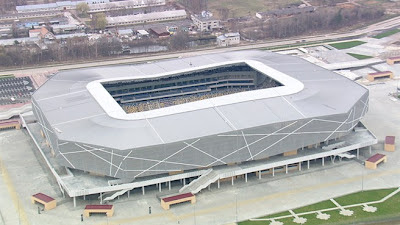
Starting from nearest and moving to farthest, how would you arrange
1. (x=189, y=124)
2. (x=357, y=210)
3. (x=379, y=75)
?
(x=357, y=210) < (x=189, y=124) < (x=379, y=75)

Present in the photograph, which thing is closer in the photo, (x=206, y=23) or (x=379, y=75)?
(x=379, y=75)

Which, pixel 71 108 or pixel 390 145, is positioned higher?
pixel 71 108

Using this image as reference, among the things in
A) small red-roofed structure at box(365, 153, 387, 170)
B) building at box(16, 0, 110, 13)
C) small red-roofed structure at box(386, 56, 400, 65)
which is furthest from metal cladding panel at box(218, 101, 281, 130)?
building at box(16, 0, 110, 13)

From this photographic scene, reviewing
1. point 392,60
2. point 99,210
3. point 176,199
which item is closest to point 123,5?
point 392,60

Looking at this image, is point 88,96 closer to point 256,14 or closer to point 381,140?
point 381,140

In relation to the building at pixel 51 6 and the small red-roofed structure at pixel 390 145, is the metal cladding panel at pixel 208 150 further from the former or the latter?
the building at pixel 51 6

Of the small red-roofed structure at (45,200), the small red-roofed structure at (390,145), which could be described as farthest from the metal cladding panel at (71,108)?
the small red-roofed structure at (390,145)

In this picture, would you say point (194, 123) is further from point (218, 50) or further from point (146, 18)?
point (146, 18)

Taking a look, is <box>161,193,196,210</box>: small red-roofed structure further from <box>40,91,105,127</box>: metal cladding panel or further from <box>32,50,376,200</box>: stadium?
<box>40,91,105,127</box>: metal cladding panel
